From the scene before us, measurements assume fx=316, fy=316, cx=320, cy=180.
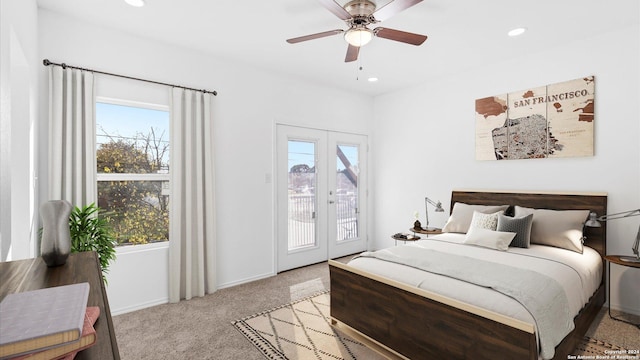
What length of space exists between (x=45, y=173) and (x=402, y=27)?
128 inches

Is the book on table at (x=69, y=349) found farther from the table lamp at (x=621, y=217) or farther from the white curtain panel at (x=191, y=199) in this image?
the table lamp at (x=621, y=217)

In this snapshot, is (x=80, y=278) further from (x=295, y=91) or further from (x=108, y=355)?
(x=295, y=91)

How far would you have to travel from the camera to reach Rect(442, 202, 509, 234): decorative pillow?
3.48 m

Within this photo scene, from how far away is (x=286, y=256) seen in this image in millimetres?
4188

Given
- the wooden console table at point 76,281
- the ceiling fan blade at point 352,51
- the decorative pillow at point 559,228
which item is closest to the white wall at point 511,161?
the decorative pillow at point 559,228

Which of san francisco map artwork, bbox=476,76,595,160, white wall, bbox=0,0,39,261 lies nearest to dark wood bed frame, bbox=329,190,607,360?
san francisco map artwork, bbox=476,76,595,160

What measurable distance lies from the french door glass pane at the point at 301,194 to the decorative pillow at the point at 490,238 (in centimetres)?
207

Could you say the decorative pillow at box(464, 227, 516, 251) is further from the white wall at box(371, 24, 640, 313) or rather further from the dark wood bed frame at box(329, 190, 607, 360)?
the white wall at box(371, 24, 640, 313)

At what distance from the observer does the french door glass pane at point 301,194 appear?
4250mm

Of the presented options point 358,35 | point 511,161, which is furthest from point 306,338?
point 511,161

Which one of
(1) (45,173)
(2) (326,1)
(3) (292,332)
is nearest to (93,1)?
(1) (45,173)

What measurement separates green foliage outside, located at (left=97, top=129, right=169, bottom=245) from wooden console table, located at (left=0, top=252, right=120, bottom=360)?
75.3 inches

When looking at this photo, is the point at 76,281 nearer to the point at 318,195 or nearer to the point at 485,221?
the point at 485,221

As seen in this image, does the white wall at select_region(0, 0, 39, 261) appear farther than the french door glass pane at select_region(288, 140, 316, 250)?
No
